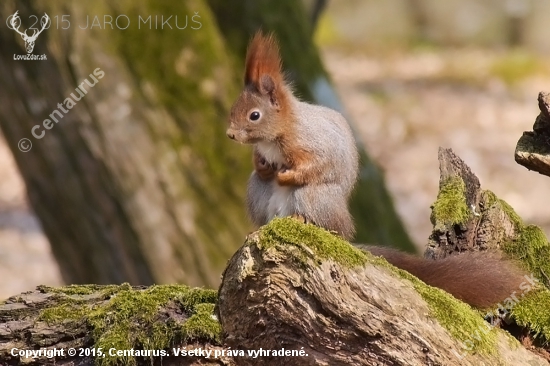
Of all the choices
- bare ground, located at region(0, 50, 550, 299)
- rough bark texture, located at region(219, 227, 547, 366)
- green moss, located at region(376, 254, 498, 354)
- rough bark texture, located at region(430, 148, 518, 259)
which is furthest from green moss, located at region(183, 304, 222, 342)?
bare ground, located at region(0, 50, 550, 299)

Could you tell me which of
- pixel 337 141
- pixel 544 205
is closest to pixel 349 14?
pixel 544 205

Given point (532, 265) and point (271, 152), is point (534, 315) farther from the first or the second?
point (271, 152)

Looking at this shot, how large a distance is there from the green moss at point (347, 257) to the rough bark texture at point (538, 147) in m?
0.52

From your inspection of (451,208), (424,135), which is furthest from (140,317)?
(424,135)

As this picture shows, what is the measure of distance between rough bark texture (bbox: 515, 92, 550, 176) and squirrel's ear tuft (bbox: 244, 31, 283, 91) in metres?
0.84

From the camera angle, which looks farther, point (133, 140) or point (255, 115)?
point (133, 140)

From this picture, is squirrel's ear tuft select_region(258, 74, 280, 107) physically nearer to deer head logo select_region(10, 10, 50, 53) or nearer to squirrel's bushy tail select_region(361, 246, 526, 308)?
squirrel's bushy tail select_region(361, 246, 526, 308)

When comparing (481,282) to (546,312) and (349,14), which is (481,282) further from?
(349,14)

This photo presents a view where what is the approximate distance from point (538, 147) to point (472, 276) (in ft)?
1.46

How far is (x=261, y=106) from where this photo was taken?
259 centimetres

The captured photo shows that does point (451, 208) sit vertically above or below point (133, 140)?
below

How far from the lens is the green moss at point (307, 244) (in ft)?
6.17

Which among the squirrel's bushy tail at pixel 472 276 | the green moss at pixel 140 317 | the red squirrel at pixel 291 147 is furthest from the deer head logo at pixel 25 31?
the squirrel's bushy tail at pixel 472 276

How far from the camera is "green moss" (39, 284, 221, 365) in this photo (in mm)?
2037
